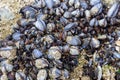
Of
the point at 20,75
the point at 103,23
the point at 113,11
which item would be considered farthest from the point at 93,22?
the point at 20,75

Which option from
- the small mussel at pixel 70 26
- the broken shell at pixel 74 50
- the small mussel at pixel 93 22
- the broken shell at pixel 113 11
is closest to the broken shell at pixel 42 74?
A: the broken shell at pixel 74 50

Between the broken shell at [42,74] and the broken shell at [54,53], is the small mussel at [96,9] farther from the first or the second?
the broken shell at [42,74]

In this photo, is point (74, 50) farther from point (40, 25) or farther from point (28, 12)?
point (28, 12)

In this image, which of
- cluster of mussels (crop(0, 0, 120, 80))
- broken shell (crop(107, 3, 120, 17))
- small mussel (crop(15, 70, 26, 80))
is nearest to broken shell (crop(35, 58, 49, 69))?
cluster of mussels (crop(0, 0, 120, 80))

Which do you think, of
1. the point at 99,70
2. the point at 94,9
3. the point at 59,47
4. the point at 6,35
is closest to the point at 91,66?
the point at 99,70

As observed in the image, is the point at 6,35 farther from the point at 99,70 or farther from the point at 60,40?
the point at 99,70

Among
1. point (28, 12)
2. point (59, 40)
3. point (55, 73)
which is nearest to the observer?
point (55, 73)

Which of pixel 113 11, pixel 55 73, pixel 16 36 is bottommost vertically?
pixel 55 73

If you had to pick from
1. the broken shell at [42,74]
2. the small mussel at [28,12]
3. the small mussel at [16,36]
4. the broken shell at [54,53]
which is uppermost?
the small mussel at [28,12]
